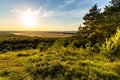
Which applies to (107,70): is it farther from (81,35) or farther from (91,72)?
(81,35)

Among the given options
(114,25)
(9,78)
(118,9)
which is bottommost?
(9,78)

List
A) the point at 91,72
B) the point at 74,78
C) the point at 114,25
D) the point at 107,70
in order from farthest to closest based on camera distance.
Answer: the point at 114,25 → the point at 107,70 → the point at 91,72 → the point at 74,78

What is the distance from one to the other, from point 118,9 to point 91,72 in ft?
56.7

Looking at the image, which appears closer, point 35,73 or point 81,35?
point 35,73

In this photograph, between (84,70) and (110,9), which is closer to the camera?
(84,70)

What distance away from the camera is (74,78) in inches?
307

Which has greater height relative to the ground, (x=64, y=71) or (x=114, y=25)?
(x=114, y=25)

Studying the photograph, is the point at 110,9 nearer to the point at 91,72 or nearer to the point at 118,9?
the point at 118,9

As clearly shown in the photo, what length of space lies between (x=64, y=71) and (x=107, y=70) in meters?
2.19

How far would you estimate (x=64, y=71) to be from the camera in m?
8.49

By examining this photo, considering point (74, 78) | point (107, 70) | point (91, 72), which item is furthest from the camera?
point (107, 70)

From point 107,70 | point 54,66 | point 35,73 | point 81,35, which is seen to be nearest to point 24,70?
point 35,73

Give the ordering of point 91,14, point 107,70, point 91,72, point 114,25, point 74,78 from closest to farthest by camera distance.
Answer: point 74,78 < point 91,72 < point 107,70 < point 114,25 < point 91,14

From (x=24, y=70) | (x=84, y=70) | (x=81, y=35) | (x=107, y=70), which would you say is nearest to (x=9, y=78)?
(x=24, y=70)
